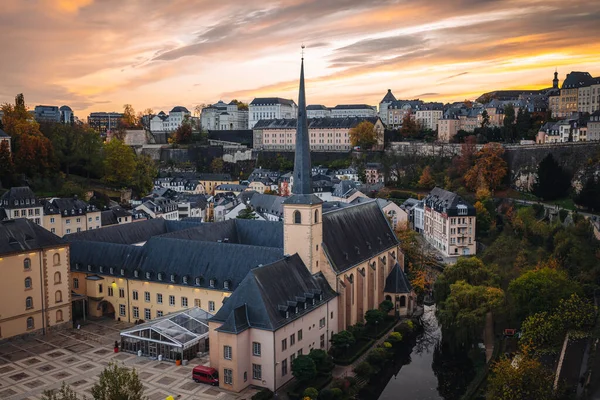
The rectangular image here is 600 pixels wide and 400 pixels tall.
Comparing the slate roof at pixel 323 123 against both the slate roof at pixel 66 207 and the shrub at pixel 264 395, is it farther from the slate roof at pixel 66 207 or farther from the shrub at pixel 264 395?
the shrub at pixel 264 395

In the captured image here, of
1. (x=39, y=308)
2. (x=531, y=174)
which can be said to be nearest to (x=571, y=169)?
(x=531, y=174)

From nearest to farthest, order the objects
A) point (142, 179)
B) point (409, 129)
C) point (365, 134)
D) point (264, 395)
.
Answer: point (264, 395)
point (142, 179)
point (365, 134)
point (409, 129)

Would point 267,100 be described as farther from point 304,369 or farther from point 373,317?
point 304,369

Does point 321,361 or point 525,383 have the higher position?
point 525,383

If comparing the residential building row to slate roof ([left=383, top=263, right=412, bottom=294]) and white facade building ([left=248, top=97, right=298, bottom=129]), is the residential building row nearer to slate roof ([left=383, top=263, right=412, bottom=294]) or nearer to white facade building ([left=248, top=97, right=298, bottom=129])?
white facade building ([left=248, top=97, right=298, bottom=129])

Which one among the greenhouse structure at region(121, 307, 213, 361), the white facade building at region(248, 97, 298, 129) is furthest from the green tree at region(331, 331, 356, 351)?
the white facade building at region(248, 97, 298, 129)

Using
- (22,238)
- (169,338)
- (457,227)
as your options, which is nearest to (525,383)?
(169,338)
